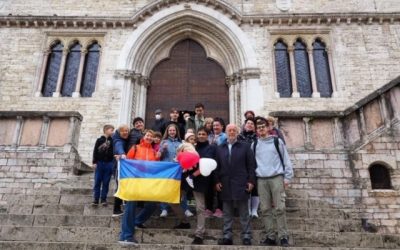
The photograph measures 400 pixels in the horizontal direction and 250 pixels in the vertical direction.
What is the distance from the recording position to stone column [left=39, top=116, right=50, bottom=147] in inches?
347

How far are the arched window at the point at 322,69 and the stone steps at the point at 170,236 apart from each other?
25.2 ft

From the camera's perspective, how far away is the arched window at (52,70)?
1270 cm

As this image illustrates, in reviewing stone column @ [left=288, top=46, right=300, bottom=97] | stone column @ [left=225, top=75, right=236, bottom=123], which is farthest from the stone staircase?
stone column @ [left=288, top=46, right=300, bottom=97]

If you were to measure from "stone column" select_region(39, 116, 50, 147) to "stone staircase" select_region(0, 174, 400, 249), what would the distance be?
186 cm

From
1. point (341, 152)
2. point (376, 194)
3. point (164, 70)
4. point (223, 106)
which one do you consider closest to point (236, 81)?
point (223, 106)

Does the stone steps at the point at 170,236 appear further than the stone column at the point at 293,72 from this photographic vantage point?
No

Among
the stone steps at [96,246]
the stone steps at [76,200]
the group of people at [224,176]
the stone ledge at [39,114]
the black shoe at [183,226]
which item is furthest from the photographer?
the stone ledge at [39,114]

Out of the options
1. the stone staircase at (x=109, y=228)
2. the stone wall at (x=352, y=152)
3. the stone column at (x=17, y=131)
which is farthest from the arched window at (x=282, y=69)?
the stone column at (x=17, y=131)

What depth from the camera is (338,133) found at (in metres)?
8.27

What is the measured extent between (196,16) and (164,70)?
2.43 metres

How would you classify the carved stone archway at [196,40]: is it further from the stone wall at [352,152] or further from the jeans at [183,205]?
the jeans at [183,205]

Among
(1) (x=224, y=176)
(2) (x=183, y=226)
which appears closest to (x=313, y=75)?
(1) (x=224, y=176)

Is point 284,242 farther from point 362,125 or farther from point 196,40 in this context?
point 196,40

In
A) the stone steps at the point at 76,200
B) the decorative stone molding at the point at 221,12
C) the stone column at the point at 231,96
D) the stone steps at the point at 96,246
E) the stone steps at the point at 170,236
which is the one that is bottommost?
the stone steps at the point at 96,246
